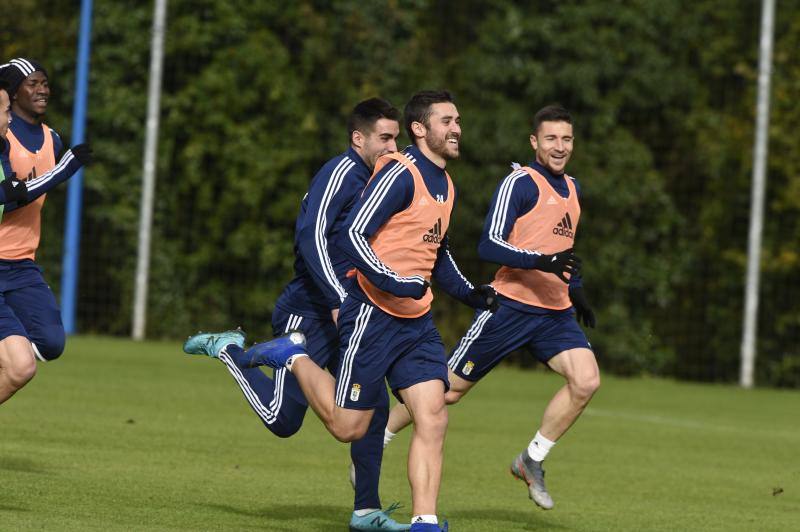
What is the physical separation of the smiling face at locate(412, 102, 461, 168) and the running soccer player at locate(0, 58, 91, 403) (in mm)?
2160

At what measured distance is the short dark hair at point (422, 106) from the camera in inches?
296

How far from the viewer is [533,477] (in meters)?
8.87

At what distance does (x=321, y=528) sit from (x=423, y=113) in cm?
220

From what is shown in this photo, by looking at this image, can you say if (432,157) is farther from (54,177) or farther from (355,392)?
(54,177)

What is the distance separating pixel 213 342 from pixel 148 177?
475 inches

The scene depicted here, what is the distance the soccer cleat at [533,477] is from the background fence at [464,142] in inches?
500

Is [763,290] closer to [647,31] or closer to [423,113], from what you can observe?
[647,31]

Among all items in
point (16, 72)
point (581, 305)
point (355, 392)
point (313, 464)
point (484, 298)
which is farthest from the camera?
point (313, 464)

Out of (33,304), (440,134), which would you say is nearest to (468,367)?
(440,134)

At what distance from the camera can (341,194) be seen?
813 centimetres

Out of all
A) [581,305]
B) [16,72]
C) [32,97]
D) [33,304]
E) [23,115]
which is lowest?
[33,304]

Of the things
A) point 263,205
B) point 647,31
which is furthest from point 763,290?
point 263,205

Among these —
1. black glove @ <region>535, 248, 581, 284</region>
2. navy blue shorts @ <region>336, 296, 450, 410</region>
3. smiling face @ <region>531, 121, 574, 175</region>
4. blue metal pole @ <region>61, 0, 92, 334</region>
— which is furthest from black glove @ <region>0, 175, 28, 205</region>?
blue metal pole @ <region>61, 0, 92, 334</region>

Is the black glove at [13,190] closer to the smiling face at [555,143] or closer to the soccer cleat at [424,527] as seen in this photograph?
the soccer cleat at [424,527]
